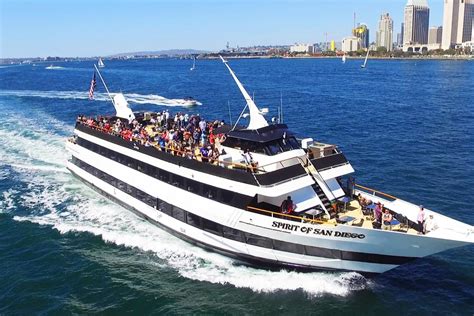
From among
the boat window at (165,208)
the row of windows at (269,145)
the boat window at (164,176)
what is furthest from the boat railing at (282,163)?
the boat window at (165,208)

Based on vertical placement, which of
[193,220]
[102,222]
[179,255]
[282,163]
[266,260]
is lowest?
[179,255]

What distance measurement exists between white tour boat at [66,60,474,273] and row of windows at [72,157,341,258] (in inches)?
1.9

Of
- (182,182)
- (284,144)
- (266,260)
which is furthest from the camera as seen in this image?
(182,182)

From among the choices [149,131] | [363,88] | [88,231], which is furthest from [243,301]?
[363,88]

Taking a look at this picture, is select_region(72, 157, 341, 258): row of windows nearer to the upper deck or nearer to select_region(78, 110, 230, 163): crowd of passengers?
the upper deck

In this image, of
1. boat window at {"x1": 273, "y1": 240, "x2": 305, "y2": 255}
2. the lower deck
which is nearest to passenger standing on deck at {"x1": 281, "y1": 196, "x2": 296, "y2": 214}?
the lower deck

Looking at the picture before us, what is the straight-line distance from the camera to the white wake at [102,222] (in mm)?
19516

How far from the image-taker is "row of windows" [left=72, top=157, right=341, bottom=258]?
19469 mm

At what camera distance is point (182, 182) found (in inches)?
896

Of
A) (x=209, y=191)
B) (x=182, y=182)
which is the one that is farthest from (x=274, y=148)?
(x=182, y=182)

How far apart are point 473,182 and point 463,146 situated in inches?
436

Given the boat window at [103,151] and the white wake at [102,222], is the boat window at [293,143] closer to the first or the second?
the white wake at [102,222]

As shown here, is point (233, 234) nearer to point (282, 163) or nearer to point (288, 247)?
point (288, 247)

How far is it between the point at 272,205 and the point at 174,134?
8.27m
